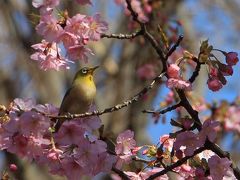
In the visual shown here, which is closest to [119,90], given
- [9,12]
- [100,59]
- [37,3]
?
[100,59]

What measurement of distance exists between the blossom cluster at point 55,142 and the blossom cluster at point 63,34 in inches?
8.3

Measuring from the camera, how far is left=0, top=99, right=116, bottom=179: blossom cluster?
4.88 feet

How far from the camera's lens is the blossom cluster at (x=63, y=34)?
5.71ft

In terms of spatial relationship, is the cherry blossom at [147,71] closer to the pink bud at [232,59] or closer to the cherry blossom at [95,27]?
the cherry blossom at [95,27]

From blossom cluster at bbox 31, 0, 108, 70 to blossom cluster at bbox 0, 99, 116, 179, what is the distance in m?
0.21

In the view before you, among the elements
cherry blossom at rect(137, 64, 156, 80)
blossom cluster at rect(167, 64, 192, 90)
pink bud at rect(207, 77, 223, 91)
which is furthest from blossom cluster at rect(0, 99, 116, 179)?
cherry blossom at rect(137, 64, 156, 80)

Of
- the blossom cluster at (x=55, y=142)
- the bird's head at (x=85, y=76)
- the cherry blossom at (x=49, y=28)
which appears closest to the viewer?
the blossom cluster at (x=55, y=142)

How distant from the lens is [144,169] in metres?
1.75

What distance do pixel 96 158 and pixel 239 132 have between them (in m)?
2.17

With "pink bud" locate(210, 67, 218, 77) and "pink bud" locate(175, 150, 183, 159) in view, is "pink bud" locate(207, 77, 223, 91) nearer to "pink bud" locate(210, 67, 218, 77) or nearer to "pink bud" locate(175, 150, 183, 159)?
"pink bud" locate(210, 67, 218, 77)

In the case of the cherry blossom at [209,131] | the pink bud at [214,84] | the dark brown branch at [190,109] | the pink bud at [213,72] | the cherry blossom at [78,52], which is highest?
the cherry blossom at [78,52]

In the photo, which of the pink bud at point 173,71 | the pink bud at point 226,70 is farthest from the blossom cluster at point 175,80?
the pink bud at point 226,70

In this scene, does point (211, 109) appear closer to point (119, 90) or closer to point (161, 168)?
point (119, 90)

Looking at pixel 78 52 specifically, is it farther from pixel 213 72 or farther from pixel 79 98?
pixel 213 72
